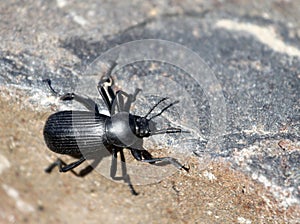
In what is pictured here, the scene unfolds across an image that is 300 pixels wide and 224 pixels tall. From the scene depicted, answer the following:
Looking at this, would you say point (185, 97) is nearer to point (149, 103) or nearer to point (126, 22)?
point (149, 103)

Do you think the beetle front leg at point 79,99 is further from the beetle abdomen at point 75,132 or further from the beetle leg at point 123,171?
the beetle leg at point 123,171

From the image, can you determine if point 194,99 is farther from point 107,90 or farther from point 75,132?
point 75,132

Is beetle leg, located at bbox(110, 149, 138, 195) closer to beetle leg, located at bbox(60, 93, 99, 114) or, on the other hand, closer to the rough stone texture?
the rough stone texture

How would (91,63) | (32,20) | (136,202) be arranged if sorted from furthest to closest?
(32,20) < (91,63) < (136,202)

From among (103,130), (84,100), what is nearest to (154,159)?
(103,130)

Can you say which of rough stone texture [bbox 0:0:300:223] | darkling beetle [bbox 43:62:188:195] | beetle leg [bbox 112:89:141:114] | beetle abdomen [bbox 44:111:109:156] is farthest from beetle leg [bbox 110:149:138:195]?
beetle leg [bbox 112:89:141:114]

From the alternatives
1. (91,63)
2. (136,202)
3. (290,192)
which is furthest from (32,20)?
(290,192)
